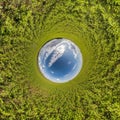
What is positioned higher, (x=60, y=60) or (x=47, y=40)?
(x=47, y=40)

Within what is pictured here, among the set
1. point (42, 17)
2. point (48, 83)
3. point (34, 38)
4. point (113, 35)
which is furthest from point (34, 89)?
point (113, 35)

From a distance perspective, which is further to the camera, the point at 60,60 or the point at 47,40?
the point at 47,40

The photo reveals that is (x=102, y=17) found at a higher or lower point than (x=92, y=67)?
higher

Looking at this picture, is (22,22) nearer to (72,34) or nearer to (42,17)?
(42,17)
